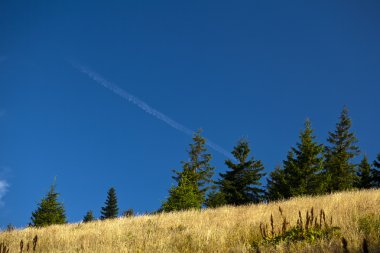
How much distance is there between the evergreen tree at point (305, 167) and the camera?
32.9 m

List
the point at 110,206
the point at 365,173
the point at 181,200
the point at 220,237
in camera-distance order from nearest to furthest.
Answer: the point at 220,237, the point at 181,200, the point at 365,173, the point at 110,206

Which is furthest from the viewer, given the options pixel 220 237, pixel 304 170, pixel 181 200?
pixel 304 170

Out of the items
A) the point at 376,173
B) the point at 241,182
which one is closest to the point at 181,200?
the point at 241,182

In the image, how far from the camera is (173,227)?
32.1ft

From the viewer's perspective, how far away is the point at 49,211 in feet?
136

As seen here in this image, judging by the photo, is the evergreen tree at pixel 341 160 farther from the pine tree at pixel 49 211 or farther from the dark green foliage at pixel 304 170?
the pine tree at pixel 49 211

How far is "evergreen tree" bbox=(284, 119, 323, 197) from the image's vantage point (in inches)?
1297

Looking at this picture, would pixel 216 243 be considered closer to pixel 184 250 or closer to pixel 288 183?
pixel 184 250

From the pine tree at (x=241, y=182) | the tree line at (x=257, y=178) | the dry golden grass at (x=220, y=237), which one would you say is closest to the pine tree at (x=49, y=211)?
the tree line at (x=257, y=178)

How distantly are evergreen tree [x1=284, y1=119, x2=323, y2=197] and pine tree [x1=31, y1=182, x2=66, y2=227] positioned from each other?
82.6 ft

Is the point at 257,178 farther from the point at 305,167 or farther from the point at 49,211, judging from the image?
the point at 49,211

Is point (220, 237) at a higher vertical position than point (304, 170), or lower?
lower

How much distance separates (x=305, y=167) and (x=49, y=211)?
28.3m

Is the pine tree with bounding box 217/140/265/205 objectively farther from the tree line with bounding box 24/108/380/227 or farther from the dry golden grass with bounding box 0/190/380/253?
the dry golden grass with bounding box 0/190/380/253
